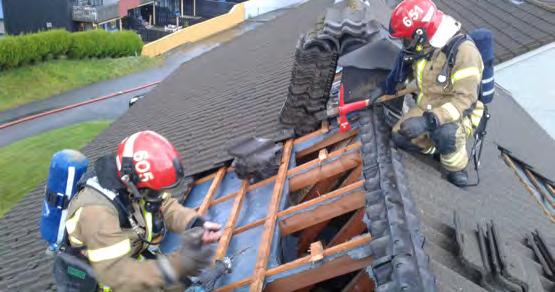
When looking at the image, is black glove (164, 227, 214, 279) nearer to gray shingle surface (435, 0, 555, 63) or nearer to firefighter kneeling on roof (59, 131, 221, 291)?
firefighter kneeling on roof (59, 131, 221, 291)

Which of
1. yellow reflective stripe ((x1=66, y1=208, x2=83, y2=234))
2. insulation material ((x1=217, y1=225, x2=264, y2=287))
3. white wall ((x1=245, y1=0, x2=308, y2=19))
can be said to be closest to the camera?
yellow reflective stripe ((x1=66, y1=208, x2=83, y2=234))

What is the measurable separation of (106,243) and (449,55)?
11.6 feet

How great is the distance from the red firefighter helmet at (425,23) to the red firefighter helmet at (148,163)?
267cm

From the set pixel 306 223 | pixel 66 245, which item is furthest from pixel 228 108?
pixel 66 245

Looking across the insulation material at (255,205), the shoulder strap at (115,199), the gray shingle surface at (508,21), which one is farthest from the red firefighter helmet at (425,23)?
the gray shingle surface at (508,21)

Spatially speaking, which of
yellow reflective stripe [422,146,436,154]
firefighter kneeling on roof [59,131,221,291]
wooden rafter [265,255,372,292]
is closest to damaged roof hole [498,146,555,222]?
yellow reflective stripe [422,146,436,154]

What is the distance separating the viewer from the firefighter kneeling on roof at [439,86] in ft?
16.8

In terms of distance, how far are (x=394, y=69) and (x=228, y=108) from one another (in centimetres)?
458

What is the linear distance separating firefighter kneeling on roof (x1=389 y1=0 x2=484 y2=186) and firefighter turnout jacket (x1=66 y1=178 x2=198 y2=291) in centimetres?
265

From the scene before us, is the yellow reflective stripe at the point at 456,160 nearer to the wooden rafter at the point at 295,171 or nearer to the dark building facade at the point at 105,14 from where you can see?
the wooden rafter at the point at 295,171

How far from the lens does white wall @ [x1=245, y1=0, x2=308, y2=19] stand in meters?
44.4

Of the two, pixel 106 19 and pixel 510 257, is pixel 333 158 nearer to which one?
pixel 510 257

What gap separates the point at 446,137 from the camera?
5.18m

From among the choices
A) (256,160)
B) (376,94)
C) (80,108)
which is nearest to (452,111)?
(376,94)
